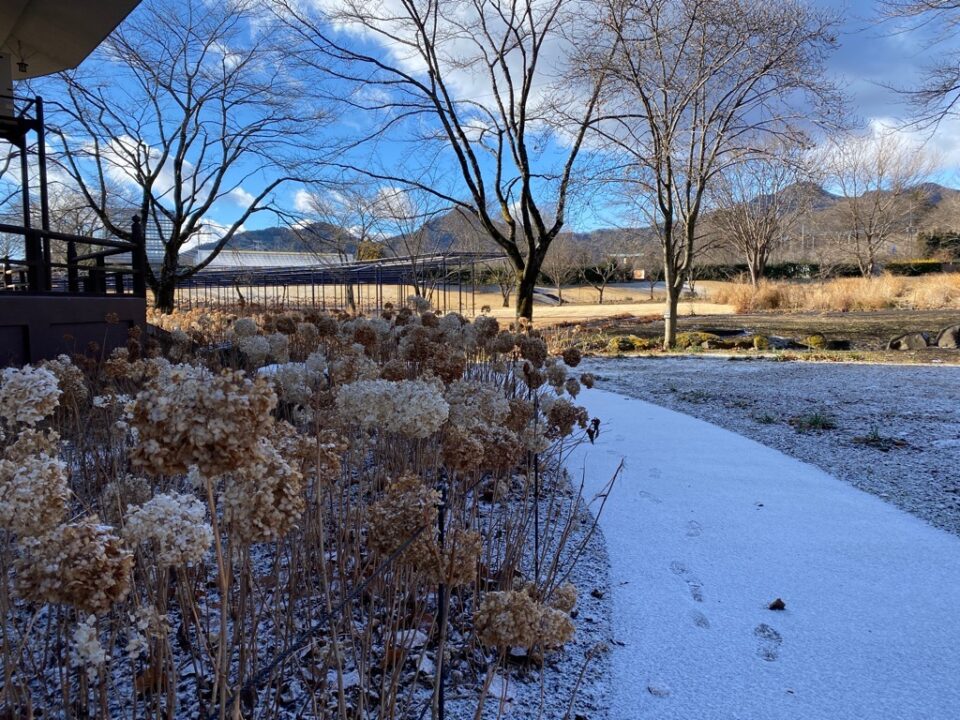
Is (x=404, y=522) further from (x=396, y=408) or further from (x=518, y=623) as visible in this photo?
(x=396, y=408)

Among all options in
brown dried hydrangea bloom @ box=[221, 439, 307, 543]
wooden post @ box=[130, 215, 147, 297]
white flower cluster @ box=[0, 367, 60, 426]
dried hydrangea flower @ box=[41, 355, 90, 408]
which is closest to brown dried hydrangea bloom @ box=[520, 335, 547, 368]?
dried hydrangea flower @ box=[41, 355, 90, 408]

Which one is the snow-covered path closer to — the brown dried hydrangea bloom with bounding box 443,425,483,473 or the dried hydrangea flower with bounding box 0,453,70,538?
the brown dried hydrangea bloom with bounding box 443,425,483,473

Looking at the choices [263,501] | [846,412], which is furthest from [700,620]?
[846,412]

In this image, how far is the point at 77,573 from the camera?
0.84m

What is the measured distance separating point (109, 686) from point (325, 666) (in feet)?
2.17

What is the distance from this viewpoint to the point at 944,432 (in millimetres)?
4742

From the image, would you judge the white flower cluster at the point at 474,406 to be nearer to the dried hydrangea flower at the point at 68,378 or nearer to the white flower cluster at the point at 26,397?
the white flower cluster at the point at 26,397

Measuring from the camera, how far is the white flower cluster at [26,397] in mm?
1456

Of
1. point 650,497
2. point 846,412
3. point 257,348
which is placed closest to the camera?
point 650,497

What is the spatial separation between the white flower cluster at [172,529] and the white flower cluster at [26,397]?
491 millimetres

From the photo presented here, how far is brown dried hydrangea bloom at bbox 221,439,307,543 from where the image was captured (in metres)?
0.95

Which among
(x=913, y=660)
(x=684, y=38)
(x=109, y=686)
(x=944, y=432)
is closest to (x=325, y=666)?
(x=109, y=686)

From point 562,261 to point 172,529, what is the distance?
5695cm

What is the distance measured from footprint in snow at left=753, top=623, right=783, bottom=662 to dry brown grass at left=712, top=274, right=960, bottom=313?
24.3 meters
